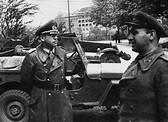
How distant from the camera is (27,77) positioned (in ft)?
A: 12.8

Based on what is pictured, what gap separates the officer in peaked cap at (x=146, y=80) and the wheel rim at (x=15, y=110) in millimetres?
4007

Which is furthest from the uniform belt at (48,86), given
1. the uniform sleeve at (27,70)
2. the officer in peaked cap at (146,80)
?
the officer in peaked cap at (146,80)

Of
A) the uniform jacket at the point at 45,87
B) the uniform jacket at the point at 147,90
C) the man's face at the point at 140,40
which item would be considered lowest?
the uniform jacket at the point at 45,87

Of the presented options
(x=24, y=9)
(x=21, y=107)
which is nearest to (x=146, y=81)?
(x=21, y=107)

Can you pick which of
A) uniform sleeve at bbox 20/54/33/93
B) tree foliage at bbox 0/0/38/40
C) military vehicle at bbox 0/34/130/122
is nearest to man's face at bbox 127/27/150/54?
uniform sleeve at bbox 20/54/33/93

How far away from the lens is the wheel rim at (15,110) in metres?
6.08

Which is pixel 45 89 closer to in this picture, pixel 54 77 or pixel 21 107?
pixel 54 77

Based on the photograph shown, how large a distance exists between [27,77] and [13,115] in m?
2.48

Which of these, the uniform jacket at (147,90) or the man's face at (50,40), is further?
the man's face at (50,40)

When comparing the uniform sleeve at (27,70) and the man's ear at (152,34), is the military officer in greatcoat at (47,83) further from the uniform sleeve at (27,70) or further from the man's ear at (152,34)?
the man's ear at (152,34)

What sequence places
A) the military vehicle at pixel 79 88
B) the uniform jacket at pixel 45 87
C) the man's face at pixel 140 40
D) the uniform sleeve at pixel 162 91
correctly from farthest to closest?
the military vehicle at pixel 79 88 → the uniform jacket at pixel 45 87 → the man's face at pixel 140 40 → the uniform sleeve at pixel 162 91

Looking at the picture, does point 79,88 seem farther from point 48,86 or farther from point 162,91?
point 162,91

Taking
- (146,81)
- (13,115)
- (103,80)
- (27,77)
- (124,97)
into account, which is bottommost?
(13,115)

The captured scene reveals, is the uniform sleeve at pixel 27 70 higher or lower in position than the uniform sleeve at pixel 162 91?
lower
